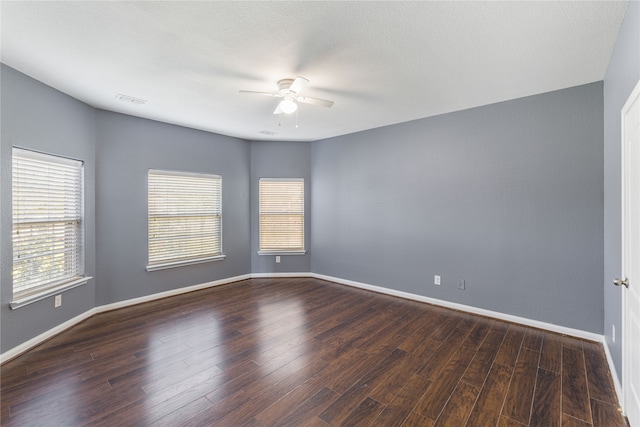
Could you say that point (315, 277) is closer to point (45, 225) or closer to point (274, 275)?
point (274, 275)

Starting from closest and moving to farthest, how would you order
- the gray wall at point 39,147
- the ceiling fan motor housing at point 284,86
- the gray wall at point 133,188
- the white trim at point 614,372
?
the white trim at point 614,372
the gray wall at point 39,147
the ceiling fan motor housing at point 284,86
the gray wall at point 133,188

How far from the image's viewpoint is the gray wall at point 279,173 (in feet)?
17.6

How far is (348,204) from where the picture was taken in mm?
4953

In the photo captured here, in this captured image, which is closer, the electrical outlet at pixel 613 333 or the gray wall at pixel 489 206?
the electrical outlet at pixel 613 333

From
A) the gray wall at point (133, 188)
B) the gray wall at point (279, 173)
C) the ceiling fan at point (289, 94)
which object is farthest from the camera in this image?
the gray wall at point (279, 173)

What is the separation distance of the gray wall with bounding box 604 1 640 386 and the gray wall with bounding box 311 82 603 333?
24 centimetres

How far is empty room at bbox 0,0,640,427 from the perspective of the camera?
1.89 meters

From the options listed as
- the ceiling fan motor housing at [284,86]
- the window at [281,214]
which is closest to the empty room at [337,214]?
the ceiling fan motor housing at [284,86]

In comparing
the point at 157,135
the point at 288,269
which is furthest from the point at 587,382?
the point at 157,135

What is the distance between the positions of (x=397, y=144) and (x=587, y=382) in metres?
3.31

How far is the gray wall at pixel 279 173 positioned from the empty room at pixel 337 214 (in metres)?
0.38

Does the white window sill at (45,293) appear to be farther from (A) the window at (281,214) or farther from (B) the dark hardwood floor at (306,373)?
(A) the window at (281,214)

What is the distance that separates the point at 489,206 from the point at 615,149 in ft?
4.47

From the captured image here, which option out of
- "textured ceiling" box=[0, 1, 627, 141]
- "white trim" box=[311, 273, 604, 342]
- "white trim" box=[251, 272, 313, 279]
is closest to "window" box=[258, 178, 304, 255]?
"white trim" box=[251, 272, 313, 279]
